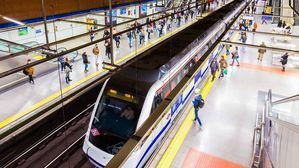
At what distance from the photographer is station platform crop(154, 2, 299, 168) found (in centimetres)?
655

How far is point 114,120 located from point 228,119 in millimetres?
4314

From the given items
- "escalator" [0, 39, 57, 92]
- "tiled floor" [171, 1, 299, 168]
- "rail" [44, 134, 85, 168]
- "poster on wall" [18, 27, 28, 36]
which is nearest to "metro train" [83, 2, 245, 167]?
"rail" [44, 134, 85, 168]

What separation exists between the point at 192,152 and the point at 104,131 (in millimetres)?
2428

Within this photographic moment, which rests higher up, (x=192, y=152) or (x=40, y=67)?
(x=40, y=67)

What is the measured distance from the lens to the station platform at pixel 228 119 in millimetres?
6555

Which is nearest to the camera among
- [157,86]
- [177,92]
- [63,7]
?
[177,92]

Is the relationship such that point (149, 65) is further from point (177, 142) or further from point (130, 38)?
point (130, 38)

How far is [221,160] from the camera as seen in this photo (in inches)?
259

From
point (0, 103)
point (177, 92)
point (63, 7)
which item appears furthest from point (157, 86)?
point (63, 7)

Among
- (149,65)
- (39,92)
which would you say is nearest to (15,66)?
(39,92)

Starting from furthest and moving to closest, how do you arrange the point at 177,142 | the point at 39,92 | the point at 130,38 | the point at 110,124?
1. the point at 130,38
2. the point at 39,92
3. the point at 177,142
4. the point at 110,124

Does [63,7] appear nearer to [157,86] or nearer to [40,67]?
[40,67]

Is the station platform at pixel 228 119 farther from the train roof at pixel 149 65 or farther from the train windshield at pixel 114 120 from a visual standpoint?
the train roof at pixel 149 65

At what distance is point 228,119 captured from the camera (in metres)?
8.59
